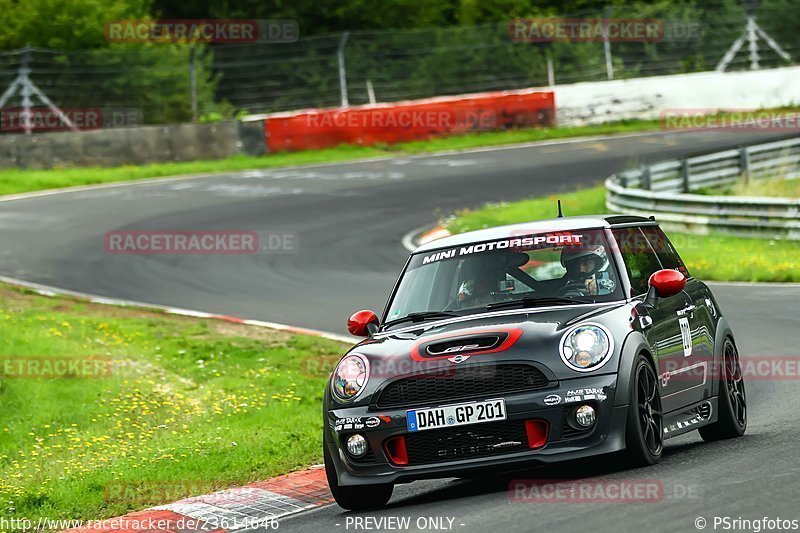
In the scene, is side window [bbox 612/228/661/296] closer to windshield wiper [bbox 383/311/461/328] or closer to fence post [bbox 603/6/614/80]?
windshield wiper [bbox 383/311/461/328]

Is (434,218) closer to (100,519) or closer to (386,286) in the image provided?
(386,286)

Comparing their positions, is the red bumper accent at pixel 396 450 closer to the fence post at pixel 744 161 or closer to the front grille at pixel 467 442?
the front grille at pixel 467 442

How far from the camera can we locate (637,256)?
28.6 feet

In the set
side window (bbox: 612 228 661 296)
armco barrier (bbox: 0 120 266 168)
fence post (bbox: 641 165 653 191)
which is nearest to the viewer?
side window (bbox: 612 228 661 296)

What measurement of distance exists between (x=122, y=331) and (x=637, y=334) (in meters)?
8.36

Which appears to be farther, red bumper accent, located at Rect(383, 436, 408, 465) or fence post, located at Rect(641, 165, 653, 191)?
fence post, located at Rect(641, 165, 653, 191)

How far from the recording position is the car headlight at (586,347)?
7.31m

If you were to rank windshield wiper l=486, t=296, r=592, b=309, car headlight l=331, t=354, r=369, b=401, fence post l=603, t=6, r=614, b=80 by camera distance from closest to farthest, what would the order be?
car headlight l=331, t=354, r=369, b=401, windshield wiper l=486, t=296, r=592, b=309, fence post l=603, t=6, r=614, b=80

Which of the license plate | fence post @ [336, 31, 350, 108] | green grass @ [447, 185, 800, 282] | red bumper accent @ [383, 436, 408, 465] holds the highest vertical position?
fence post @ [336, 31, 350, 108]

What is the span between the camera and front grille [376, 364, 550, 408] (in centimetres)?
727

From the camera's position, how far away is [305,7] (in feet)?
156

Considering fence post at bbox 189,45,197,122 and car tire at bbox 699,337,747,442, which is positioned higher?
fence post at bbox 189,45,197,122

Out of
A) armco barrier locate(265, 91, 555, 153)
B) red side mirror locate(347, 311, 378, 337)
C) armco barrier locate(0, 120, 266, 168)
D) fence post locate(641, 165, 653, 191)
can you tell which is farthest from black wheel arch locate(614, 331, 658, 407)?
armco barrier locate(265, 91, 555, 153)

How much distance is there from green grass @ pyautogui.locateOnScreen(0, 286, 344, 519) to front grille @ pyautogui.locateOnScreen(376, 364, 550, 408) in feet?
6.48
